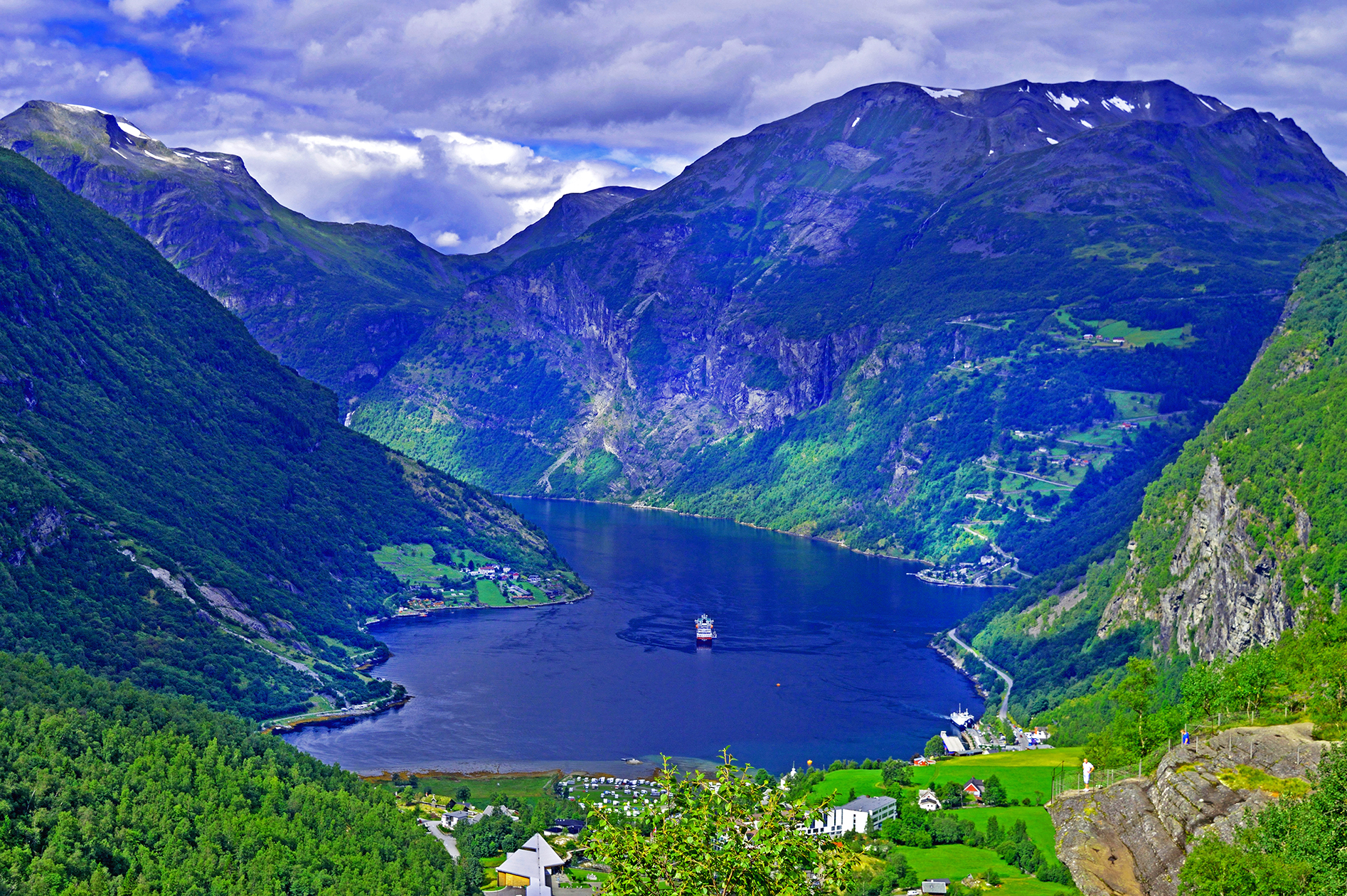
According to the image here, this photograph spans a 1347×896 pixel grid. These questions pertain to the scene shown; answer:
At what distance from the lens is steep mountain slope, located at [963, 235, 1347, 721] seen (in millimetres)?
103756

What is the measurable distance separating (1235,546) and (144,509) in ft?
377

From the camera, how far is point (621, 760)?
4734 inches

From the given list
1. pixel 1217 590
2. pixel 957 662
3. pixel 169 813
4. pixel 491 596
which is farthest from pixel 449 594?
pixel 169 813

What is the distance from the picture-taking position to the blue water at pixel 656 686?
12381 centimetres

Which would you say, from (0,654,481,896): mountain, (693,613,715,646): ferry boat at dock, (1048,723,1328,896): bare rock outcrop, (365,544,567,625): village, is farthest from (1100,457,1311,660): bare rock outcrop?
(365,544,567,625): village

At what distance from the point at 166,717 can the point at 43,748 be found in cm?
1634

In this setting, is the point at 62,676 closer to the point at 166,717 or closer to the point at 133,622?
the point at 166,717

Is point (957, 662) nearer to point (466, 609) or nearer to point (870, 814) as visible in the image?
point (466, 609)

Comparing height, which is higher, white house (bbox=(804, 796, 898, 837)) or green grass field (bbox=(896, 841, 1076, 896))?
white house (bbox=(804, 796, 898, 837))

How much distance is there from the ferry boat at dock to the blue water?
49.2 inches

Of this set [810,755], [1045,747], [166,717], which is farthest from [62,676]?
[1045,747]

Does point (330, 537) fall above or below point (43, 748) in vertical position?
above

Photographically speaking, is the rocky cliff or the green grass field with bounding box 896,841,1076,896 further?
the rocky cliff

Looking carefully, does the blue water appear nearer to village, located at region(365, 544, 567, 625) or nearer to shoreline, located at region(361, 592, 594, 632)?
shoreline, located at region(361, 592, 594, 632)
